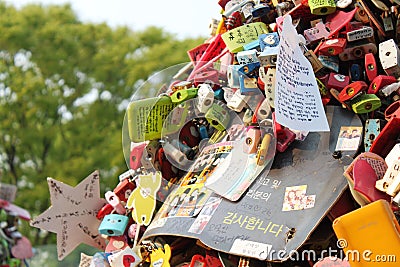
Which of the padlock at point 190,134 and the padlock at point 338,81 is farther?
the padlock at point 190,134

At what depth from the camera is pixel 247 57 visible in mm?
1710

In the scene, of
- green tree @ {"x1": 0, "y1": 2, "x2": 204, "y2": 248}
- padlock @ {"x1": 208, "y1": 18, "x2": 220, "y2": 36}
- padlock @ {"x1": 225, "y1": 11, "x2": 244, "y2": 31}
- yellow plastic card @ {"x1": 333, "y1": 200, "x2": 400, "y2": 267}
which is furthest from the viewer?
green tree @ {"x1": 0, "y1": 2, "x2": 204, "y2": 248}

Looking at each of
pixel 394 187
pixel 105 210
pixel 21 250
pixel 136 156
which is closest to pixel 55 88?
pixel 21 250

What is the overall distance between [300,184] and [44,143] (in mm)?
9356

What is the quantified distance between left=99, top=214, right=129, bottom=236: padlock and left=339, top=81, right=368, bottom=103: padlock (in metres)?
0.78

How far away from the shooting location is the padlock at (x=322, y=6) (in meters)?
1.69

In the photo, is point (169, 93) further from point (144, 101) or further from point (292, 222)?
point (292, 222)

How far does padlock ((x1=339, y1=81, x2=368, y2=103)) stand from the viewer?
154cm

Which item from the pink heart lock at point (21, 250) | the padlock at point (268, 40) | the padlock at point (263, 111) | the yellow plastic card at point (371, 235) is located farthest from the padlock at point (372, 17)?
the pink heart lock at point (21, 250)

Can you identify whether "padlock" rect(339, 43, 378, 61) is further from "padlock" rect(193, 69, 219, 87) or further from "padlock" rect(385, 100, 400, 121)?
"padlock" rect(193, 69, 219, 87)

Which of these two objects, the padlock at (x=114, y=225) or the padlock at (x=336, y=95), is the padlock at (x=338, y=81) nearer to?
the padlock at (x=336, y=95)

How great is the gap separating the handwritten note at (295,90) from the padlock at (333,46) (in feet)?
0.35

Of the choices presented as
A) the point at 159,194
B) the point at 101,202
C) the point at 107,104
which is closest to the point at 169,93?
the point at 159,194

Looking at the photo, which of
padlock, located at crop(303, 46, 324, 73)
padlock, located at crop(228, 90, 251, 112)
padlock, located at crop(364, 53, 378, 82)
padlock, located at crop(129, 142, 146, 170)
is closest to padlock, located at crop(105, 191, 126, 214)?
padlock, located at crop(129, 142, 146, 170)
